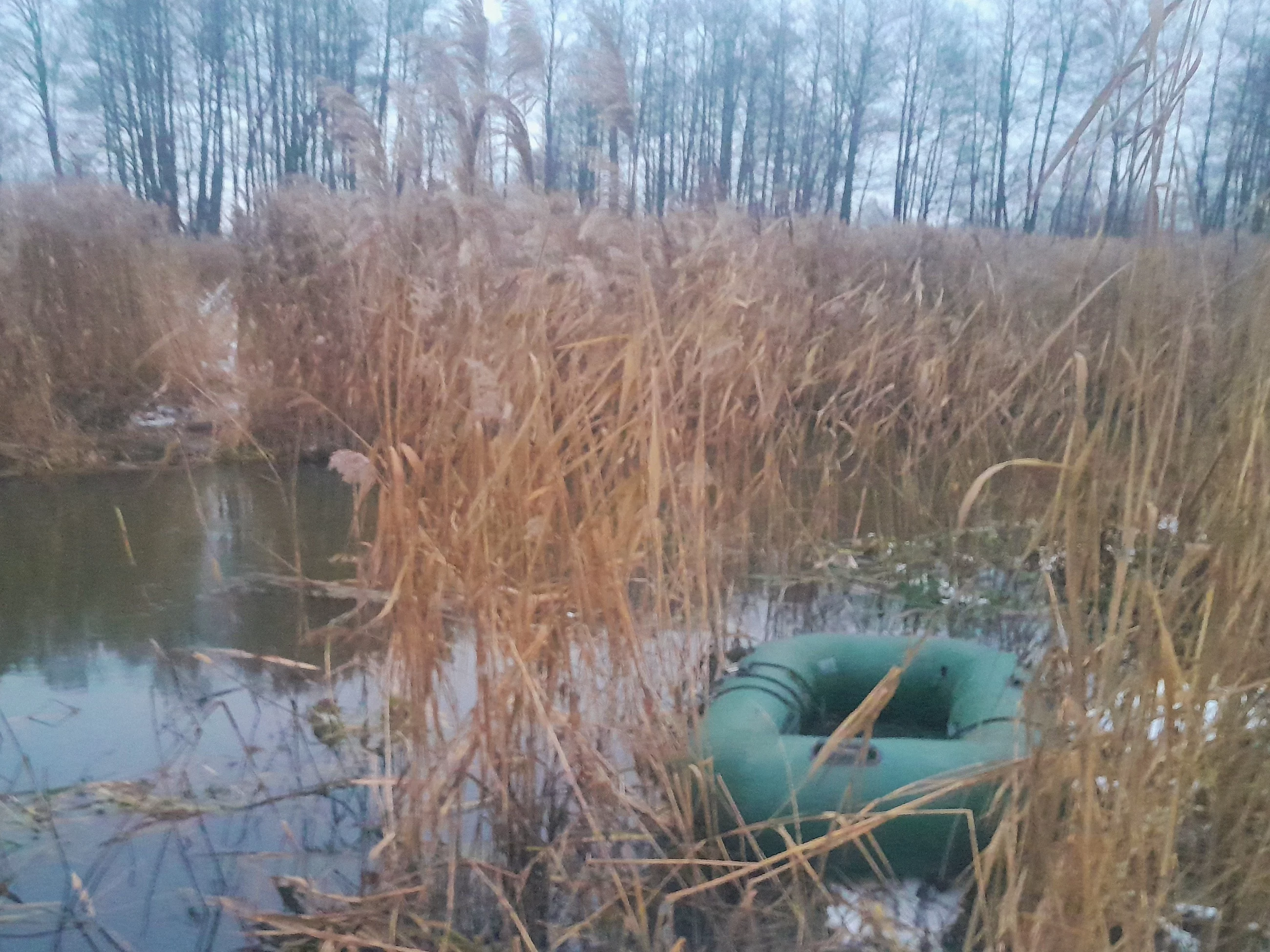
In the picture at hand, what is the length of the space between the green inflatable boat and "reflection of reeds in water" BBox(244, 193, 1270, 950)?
7cm

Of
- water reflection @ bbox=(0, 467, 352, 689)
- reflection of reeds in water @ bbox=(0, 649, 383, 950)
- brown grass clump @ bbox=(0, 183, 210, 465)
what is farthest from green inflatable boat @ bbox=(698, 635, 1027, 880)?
brown grass clump @ bbox=(0, 183, 210, 465)

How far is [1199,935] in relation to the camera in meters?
1.34

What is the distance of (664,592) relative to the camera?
184 centimetres

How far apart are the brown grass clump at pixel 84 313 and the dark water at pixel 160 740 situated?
1.54 metres

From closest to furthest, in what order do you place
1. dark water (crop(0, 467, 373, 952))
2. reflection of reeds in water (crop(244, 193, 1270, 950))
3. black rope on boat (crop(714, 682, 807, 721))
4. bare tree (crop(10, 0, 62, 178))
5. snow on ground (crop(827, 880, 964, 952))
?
1. reflection of reeds in water (crop(244, 193, 1270, 950))
2. snow on ground (crop(827, 880, 964, 952))
3. dark water (crop(0, 467, 373, 952))
4. black rope on boat (crop(714, 682, 807, 721))
5. bare tree (crop(10, 0, 62, 178))

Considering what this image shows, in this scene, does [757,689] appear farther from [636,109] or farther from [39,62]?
[39,62]

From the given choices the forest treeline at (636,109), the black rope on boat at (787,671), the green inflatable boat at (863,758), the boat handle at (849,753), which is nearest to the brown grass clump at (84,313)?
the forest treeline at (636,109)

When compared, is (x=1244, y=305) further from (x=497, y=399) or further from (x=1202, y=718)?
(x=497, y=399)

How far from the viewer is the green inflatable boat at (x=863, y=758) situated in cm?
152

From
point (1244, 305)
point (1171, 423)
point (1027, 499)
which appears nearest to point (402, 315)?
point (1171, 423)

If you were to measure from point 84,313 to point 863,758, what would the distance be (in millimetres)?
5489

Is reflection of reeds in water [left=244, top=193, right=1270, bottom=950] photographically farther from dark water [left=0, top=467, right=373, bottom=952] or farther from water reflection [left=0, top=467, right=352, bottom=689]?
water reflection [left=0, top=467, right=352, bottom=689]

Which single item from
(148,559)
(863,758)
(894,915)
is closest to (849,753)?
(863,758)

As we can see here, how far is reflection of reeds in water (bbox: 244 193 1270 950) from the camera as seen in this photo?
1.23 metres
